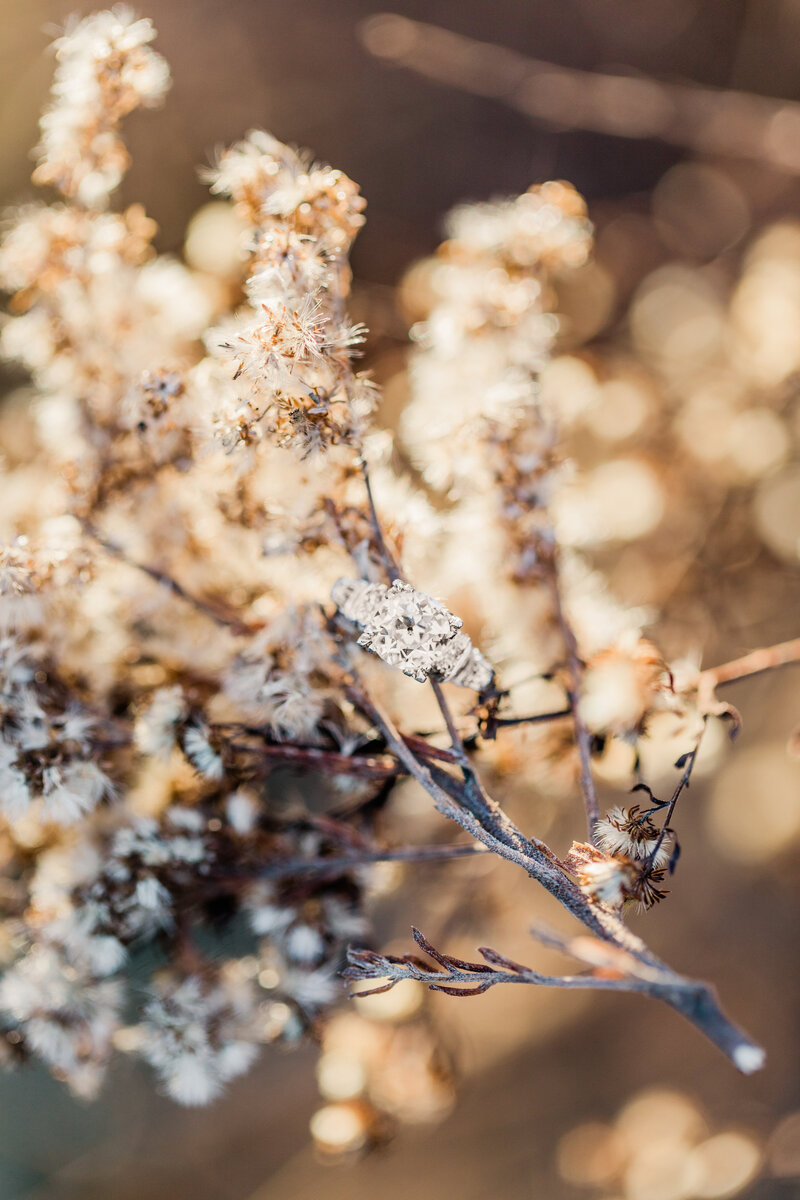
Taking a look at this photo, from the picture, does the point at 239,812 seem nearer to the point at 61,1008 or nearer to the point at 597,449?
the point at 61,1008

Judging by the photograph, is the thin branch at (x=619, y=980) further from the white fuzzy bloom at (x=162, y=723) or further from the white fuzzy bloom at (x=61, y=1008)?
the white fuzzy bloom at (x=61, y=1008)

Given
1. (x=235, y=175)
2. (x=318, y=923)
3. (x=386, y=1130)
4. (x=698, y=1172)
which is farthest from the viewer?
(x=698, y=1172)

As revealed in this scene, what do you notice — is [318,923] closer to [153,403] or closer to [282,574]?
[282,574]

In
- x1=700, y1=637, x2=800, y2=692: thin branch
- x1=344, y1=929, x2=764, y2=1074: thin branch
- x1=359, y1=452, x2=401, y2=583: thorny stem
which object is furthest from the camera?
x1=700, y1=637, x2=800, y2=692: thin branch

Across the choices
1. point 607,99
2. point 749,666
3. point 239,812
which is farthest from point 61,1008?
point 607,99

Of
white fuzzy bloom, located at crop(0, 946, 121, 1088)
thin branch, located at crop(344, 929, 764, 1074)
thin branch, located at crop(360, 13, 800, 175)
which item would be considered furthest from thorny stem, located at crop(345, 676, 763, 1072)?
thin branch, located at crop(360, 13, 800, 175)

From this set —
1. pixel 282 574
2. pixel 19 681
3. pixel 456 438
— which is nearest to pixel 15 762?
pixel 19 681

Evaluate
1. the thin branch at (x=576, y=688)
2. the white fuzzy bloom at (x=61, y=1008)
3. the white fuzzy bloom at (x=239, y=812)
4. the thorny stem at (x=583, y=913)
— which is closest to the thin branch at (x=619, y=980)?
the thorny stem at (x=583, y=913)

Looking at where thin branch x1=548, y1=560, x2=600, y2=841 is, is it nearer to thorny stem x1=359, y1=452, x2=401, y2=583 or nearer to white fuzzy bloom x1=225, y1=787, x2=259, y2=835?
thorny stem x1=359, y1=452, x2=401, y2=583

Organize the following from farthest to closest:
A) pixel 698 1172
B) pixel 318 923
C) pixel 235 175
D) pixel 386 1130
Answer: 1. pixel 698 1172
2. pixel 386 1130
3. pixel 318 923
4. pixel 235 175
